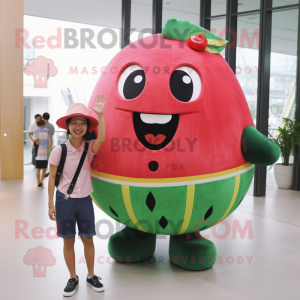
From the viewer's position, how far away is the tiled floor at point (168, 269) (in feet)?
10.2

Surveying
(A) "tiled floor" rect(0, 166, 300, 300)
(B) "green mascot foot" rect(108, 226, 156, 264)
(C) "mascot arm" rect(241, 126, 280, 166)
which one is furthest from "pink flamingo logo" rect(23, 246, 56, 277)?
(C) "mascot arm" rect(241, 126, 280, 166)

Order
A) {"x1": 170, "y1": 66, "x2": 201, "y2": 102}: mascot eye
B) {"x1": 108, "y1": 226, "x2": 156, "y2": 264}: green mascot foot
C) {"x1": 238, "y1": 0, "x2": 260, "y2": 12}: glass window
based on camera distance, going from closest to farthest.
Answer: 1. {"x1": 170, "y1": 66, "x2": 201, "y2": 102}: mascot eye
2. {"x1": 108, "y1": 226, "x2": 156, "y2": 264}: green mascot foot
3. {"x1": 238, "y1": 0, "x2": 260, "y2": 12}: glass window

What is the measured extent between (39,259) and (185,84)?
2079mm

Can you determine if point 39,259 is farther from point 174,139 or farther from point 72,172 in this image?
point 174,139

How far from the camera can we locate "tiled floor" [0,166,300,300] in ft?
10.2

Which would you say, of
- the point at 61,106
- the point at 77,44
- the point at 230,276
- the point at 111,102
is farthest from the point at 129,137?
the point at 61,106

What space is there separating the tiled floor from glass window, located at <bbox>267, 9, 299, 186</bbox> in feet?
10.2

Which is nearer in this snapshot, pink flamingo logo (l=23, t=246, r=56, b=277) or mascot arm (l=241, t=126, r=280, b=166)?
mascot arm (l=241, t=126, r=280, b=166)

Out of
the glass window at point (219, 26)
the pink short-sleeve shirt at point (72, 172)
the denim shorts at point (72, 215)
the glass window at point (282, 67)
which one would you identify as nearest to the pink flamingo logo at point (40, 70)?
the glass window at point (219, 26)

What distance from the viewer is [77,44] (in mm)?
7371

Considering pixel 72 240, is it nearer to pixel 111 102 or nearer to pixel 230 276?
pixel 111 102

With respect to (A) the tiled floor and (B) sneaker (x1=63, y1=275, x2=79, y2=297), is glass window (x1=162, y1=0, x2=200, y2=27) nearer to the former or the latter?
(A) the tiled floor

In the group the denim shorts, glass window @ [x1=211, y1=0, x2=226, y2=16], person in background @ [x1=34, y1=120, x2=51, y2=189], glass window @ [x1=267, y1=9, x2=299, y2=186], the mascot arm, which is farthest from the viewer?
glass window @ [x1=211, y1=0, x2=226, y2=16]

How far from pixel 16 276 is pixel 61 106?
A: 596 cm
